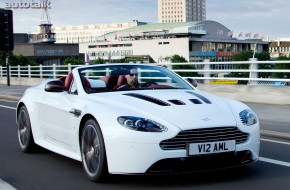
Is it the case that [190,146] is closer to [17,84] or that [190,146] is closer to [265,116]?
[265,116]

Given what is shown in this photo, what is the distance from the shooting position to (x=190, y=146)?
19.1 ft

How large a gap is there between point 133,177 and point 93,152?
0.53m

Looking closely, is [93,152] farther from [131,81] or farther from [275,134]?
[275,134]

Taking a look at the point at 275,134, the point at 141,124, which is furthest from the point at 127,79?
the point at 275,134

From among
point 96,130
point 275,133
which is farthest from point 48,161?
point 275,133

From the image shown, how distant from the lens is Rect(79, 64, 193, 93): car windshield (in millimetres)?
7250

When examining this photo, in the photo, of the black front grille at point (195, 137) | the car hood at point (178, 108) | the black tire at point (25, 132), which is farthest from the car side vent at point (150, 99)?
the black tire at point (25, 132)

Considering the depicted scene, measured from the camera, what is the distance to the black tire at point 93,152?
20.1 feet

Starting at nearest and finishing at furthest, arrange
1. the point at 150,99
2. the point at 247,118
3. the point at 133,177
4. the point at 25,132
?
the point at 247,118 → the point at 150,99 → the point at 133,177 → the point at 25,132

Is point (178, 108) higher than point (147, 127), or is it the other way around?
point (178, 108)

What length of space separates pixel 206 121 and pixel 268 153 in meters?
2.68

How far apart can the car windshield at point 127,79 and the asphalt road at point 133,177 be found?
102cm

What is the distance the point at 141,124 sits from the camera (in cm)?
589

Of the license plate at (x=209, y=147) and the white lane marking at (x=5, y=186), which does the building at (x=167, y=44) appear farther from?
the license plate at (x=209, y=147)
